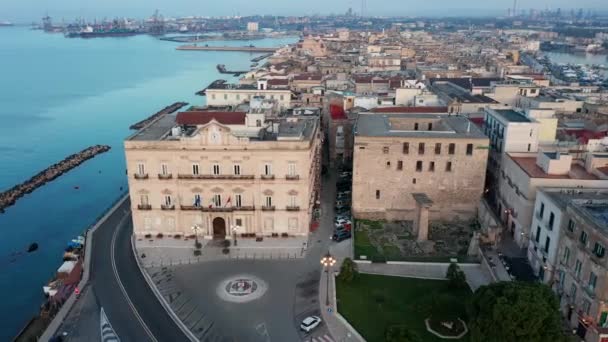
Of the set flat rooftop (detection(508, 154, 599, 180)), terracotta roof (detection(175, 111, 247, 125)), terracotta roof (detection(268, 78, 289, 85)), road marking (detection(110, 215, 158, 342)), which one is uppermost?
terracotta roof (detection(175, 111, 247, 125))

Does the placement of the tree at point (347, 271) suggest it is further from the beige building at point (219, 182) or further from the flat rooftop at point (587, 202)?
the flat rooftop at point (587, 202)

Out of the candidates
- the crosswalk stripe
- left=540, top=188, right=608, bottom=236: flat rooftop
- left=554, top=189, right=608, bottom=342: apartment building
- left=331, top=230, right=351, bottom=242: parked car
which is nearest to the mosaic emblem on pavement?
the crosswalk stripe

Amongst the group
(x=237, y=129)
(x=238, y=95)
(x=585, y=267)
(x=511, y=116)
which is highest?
(x=511, y=116)

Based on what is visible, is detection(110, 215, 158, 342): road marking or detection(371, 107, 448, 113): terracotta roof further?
detection(371, 107, 448, 113): terracotta roof

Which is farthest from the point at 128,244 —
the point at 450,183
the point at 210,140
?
the point at 450,183

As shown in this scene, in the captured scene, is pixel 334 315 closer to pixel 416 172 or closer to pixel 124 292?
pixel 124 292

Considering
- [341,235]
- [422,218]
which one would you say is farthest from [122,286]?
[422,218]

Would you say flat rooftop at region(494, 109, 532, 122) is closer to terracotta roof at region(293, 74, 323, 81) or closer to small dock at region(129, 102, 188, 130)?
terracotta roof at region(293, 74, 323, 81)

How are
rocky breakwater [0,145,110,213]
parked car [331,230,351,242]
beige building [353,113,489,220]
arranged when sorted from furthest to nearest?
1. rocky breakwater [0,145,110,213]
2. beige building [353,113,489,220]
3. parked car [331,230,351,242]
